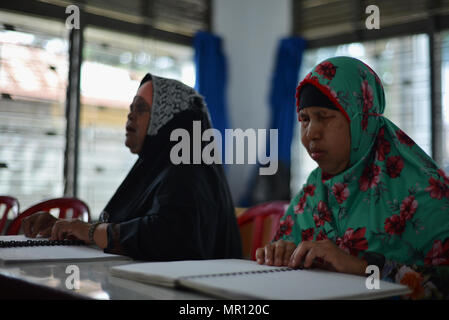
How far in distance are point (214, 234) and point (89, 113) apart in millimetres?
2129

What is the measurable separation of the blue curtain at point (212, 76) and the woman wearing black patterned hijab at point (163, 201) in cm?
207

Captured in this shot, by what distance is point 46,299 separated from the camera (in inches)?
31.4

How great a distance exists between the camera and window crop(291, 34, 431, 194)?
10.8 ft

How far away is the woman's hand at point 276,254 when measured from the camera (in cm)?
101

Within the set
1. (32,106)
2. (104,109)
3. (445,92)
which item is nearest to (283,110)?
(445,92)

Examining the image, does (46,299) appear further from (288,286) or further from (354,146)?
(354,146)

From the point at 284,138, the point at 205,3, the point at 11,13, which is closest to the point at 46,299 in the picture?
the point at 11,13

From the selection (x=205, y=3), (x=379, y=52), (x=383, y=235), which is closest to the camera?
(x=383, y=235)

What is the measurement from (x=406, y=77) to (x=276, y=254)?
106 inches

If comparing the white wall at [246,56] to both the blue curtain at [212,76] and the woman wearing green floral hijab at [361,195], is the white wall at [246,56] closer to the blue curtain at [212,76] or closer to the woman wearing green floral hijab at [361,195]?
the blue curtain at [212,76]

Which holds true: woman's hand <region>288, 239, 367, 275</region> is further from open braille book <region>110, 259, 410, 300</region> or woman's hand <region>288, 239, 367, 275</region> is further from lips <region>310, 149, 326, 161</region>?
lips <region>310, 149, 326, 161</region>

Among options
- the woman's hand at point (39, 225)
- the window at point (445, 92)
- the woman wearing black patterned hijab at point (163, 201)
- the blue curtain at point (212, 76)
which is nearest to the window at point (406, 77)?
the window at point (445, 92)

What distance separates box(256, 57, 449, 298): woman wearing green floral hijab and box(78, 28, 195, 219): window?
223cm
